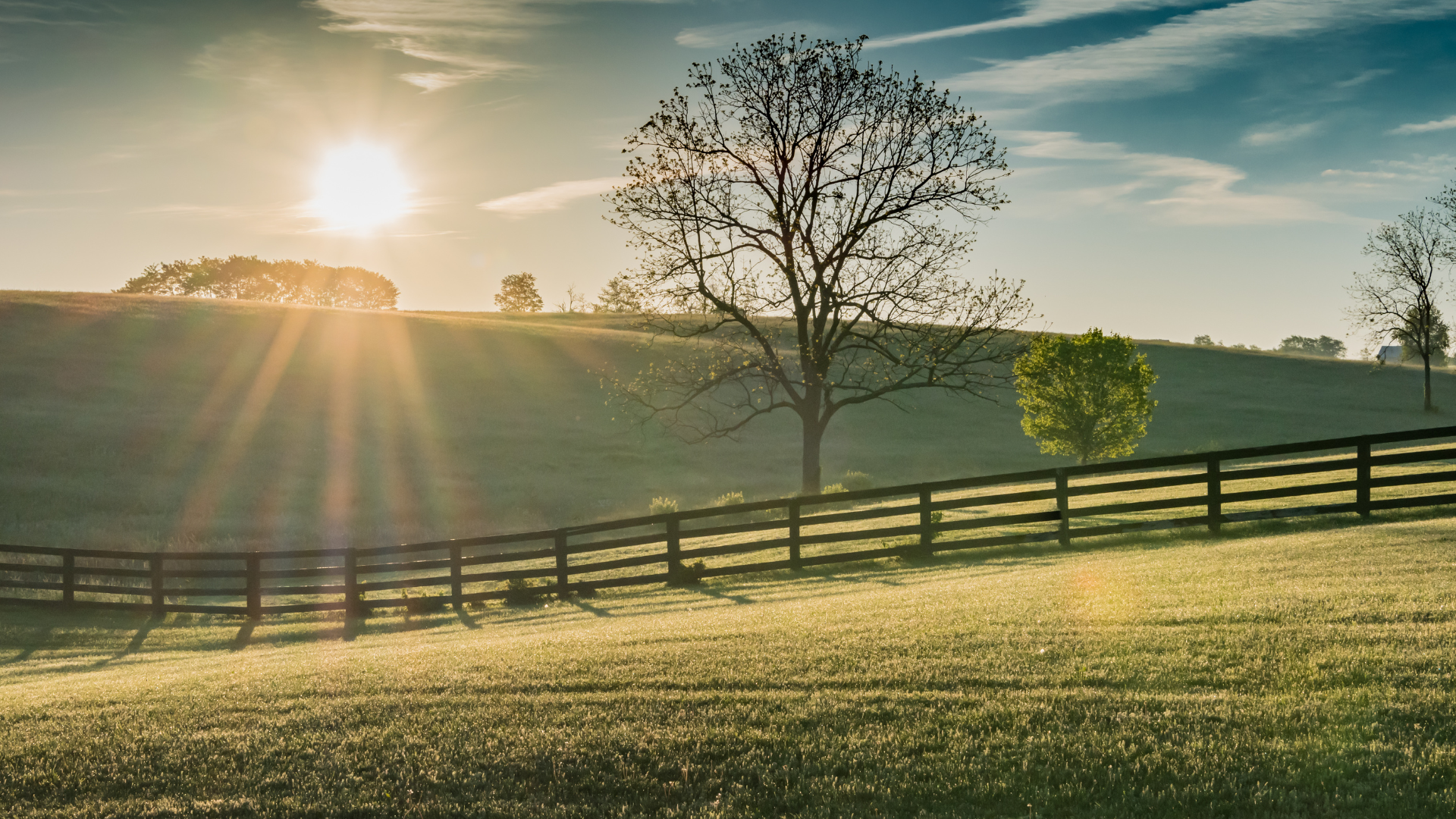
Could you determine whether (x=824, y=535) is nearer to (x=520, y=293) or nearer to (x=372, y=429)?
(x=372, y=429)

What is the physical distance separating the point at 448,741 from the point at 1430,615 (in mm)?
8393

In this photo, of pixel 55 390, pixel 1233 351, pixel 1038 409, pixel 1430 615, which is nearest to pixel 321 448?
pixel 55 390

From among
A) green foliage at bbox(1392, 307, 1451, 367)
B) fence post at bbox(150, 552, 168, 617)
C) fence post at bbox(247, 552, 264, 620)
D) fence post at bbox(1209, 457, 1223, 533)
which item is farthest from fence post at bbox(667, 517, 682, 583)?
green foliage at bbox(1392, 307, 1451, 367)

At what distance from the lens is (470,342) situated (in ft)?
218

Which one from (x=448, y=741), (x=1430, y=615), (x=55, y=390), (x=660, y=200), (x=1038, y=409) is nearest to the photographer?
(x=448, y=741)

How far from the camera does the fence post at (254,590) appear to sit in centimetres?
1902

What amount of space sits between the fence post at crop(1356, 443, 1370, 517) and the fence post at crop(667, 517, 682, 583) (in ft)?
41.0

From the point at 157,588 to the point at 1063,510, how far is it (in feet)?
60.4

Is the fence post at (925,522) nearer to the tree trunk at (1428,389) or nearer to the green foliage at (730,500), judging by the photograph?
the green foliage at (730,500)

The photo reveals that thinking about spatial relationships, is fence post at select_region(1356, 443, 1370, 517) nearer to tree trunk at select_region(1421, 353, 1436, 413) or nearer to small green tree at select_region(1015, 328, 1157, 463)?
small green tree at select_region(1015, 328, 1157, 463)

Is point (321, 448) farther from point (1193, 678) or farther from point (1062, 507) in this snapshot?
point (1193, 678)

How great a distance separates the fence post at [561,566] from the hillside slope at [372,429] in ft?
51.1

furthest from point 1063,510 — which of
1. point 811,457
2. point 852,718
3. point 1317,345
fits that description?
point 1317,345

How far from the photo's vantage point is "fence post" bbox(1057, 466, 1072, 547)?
57.6 feet
